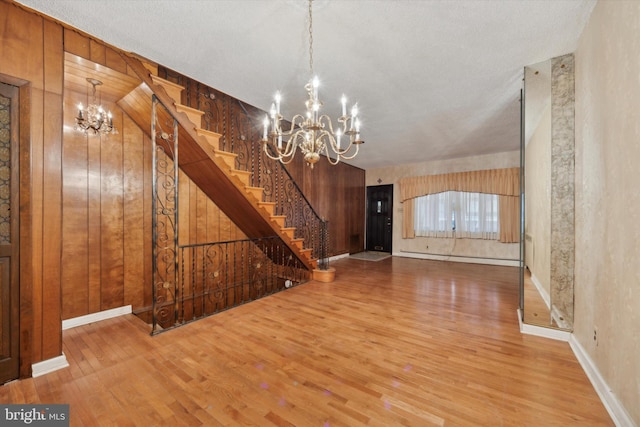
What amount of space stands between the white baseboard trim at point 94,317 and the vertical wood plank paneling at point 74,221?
0.06 metres

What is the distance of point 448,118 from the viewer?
13.7 ft

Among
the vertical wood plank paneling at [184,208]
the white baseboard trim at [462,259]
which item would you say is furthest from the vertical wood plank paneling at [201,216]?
the white baseboard trim at [462,259]

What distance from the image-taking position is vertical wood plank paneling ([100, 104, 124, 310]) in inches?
128

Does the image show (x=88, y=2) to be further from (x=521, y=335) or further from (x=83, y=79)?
(x=521, y=335)

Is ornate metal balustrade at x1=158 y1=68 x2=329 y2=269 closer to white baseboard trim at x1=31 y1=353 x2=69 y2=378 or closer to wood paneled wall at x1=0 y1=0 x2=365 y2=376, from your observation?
wood paneled wall at x1=0 y1=0 x2=365 y2=376

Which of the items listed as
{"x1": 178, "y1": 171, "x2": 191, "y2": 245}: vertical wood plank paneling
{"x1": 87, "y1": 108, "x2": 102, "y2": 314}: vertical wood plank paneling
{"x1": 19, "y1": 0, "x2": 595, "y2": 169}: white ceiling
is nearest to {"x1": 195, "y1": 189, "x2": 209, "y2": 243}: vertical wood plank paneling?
{"x1": 178, "y1": 171, "x2": 191, "y2": 245}: vertical wood plank paneling

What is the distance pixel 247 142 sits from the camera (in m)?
4.77

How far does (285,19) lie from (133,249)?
11.0 ft

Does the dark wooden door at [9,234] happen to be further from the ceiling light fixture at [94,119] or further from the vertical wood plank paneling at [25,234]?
the ceiling light fixture at [94,119]

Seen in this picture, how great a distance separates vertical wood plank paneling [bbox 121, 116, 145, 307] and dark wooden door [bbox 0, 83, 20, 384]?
148cm

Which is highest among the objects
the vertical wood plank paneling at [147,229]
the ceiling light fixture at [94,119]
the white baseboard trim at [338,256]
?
the ceiling light fixture at [94,119]

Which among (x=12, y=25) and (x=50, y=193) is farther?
(x=50, y=193)

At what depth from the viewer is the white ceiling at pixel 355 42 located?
1.99m

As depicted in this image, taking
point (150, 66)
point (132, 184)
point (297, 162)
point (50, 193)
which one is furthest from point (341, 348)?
point (297, 162)
